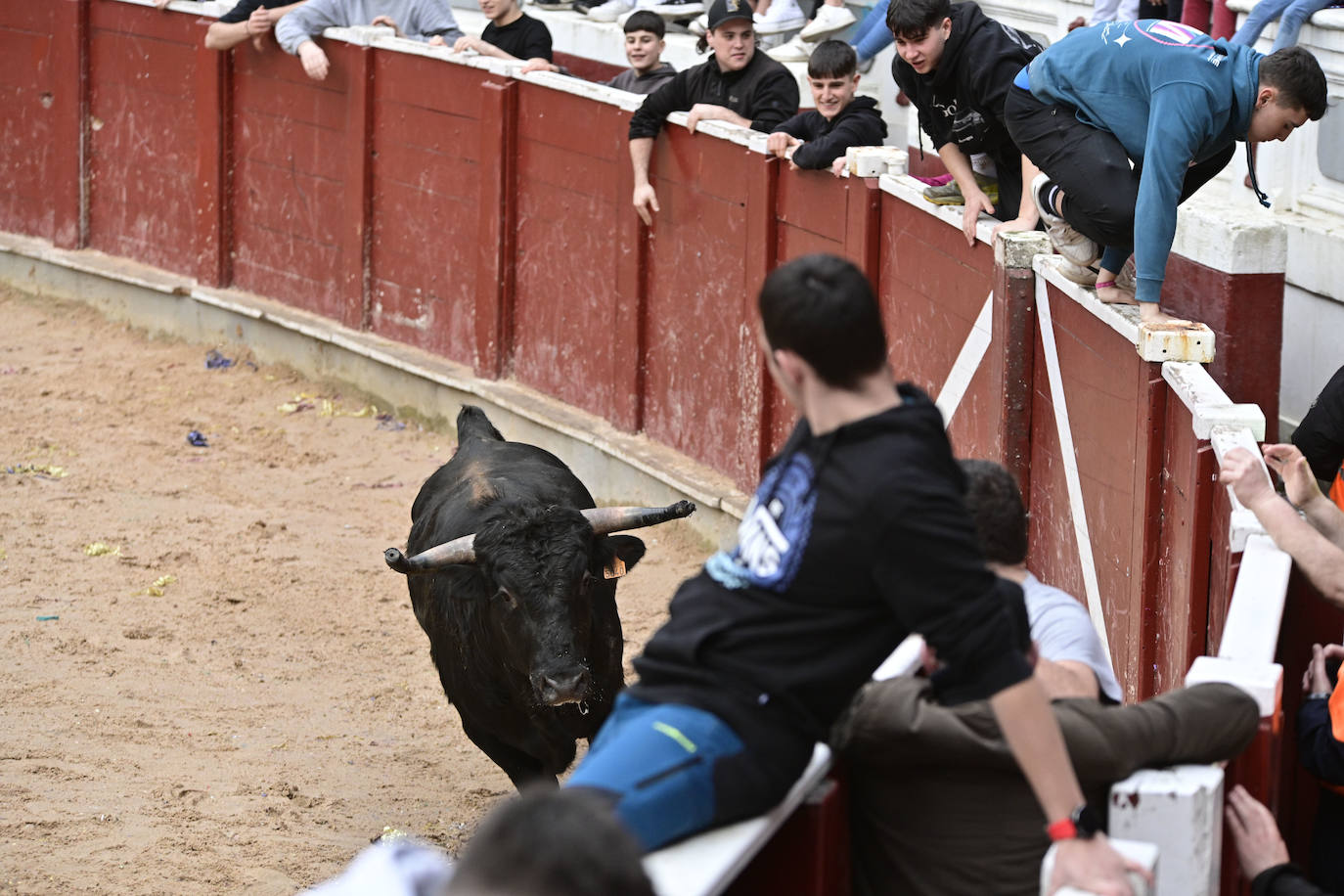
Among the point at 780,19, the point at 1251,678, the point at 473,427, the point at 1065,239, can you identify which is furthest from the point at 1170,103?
the point at 780,19

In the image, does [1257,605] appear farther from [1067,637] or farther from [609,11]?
[609,11]

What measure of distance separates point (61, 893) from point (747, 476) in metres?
4.35

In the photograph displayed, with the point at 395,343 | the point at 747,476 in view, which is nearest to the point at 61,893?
the point at 747,476

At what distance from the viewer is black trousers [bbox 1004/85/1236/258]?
16.6 ft

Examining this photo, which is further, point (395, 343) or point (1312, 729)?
point (395, 343)

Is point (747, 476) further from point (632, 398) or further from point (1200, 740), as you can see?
point (1200, 740)

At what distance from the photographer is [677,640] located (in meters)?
2.64

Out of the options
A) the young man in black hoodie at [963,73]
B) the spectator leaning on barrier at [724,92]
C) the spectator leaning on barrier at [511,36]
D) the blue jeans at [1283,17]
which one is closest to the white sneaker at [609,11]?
the spectator leaning on barrier at [511,36]

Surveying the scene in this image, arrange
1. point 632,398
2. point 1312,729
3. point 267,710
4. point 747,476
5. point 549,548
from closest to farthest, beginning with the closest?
point 1312,729 < point 549,548 < point 267,710 < point 747,476 < point 632,398

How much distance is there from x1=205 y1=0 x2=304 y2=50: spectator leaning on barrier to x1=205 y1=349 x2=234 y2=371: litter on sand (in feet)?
6.63

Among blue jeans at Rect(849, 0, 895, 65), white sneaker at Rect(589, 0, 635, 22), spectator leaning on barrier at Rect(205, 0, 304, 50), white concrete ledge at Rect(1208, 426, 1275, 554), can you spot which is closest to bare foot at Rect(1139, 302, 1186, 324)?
white concrete ledge at Rect(1208, 426, 1275, 554)

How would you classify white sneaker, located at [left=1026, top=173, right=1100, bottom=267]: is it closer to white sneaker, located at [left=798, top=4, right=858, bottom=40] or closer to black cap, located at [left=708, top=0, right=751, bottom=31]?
black cap, located at [left=708, top=0, right=751, bottom=31]

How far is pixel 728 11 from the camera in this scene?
8.41m

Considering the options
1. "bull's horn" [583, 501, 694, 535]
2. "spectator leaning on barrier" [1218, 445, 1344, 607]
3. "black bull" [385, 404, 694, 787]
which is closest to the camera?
"spectator leaning on barrier" [1218, 445, 1344, 607]
